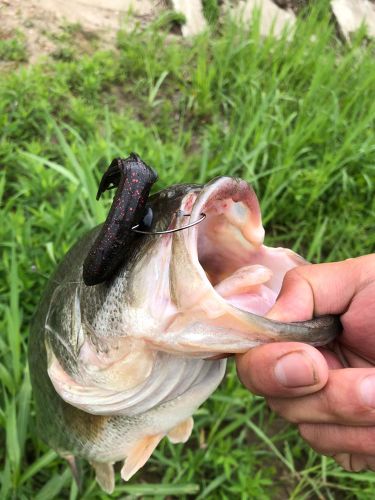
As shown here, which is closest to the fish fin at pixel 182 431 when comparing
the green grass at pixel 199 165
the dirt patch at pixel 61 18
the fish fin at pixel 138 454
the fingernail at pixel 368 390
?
the fish fin at pixel 138 454

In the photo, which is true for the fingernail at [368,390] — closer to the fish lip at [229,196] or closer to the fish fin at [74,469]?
the fish lip at [229,196]

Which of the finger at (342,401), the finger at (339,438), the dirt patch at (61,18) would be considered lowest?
the finger at (339,438)

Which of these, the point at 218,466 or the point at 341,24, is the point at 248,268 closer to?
the point at 218,466

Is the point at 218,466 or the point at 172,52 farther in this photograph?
the point at 172,52

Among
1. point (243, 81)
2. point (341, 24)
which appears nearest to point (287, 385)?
point (243, 81)

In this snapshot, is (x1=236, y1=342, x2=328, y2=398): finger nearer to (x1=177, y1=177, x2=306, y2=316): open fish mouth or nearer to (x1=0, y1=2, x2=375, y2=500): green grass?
(x1=177, y1=177, x2=306, y2=316): open fish mouth

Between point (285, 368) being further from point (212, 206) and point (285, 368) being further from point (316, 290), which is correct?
point (212, 206)

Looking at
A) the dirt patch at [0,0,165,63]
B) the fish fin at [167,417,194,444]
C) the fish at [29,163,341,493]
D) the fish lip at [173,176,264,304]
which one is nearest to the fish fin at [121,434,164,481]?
the fish at [29,163,341,493]
